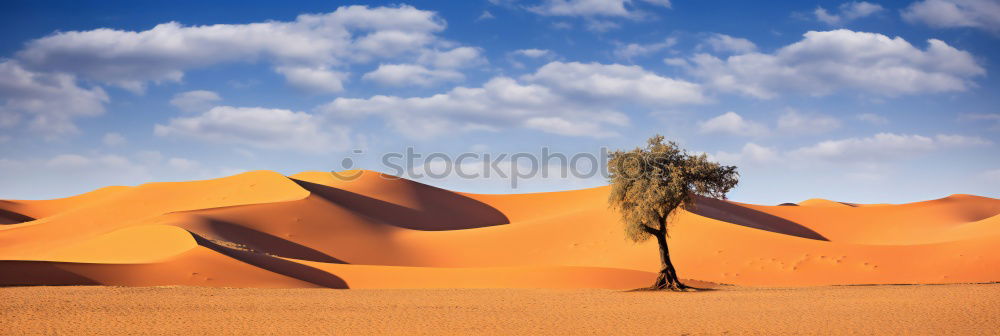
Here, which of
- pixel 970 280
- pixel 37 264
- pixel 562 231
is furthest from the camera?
pixel 562 231

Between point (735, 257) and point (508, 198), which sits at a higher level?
point (508, 198)

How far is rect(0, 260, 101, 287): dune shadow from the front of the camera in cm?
A: 2497

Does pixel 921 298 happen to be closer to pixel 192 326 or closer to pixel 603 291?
pixel 603 291

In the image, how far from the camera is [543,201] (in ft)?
224

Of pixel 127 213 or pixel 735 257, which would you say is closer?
pixel 735 257

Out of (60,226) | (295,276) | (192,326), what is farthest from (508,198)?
(192,326)

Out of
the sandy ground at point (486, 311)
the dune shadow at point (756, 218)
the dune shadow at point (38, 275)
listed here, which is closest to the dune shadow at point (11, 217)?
the dune shadow at point (38, 275)

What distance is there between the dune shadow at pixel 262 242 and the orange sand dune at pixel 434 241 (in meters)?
0.13

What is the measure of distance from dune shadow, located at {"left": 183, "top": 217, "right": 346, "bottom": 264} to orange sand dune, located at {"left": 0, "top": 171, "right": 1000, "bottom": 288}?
0.44 feet

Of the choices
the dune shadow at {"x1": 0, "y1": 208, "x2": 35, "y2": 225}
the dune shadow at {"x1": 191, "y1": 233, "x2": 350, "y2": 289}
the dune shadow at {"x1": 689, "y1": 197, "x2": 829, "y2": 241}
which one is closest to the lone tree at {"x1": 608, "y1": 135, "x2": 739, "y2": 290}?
the dune shadow at {"x1": 191, "y1": 233, "x2": 350, "y2": 289}

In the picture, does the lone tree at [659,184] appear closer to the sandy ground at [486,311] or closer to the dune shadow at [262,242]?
the sandy ground at [486,311]

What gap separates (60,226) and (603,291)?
42.9 m

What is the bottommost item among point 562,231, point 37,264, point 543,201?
point 37,264

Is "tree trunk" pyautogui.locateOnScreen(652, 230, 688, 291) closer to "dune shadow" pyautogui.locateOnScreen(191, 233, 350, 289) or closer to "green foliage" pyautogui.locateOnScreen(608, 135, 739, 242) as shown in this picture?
"green foliage" pyautogui.locateOnScreen(608, 135, 739, 242)
